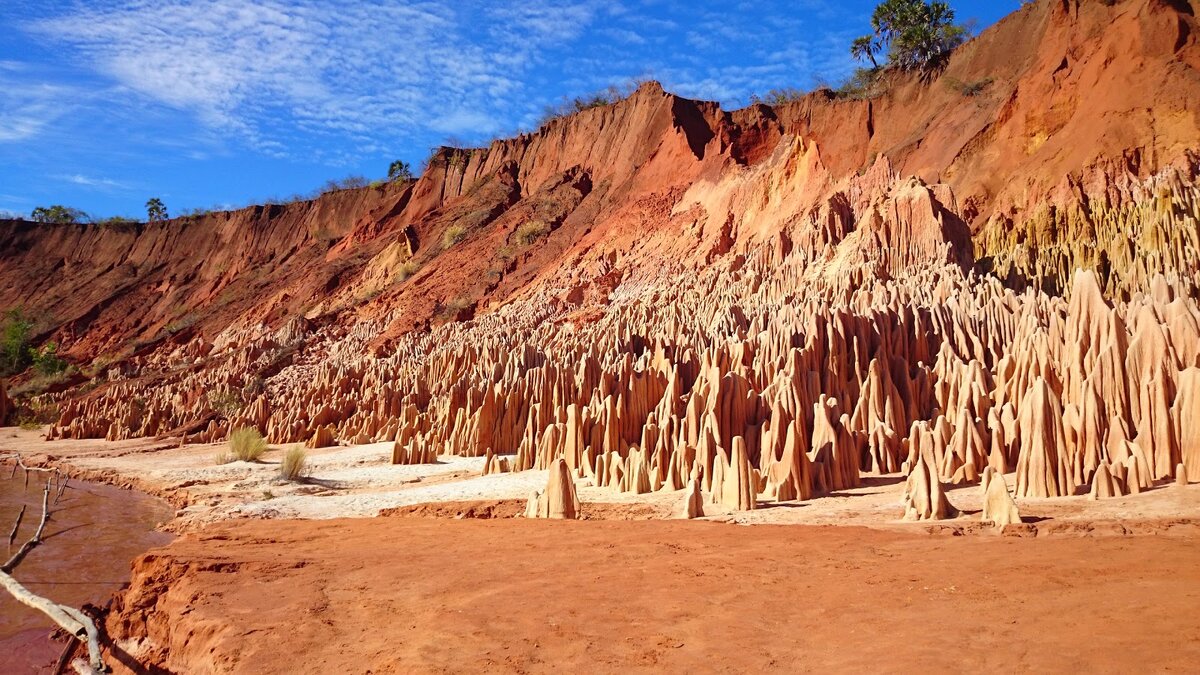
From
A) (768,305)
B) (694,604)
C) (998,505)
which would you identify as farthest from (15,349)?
(998,505)

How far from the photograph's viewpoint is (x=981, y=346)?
39.3ft

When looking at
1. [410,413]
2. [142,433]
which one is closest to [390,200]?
[142,433]

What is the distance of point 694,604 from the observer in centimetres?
530

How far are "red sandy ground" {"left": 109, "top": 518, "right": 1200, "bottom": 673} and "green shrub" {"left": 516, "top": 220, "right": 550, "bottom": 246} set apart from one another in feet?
87.8

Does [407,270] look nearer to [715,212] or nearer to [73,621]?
[715,212]

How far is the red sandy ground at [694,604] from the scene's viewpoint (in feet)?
13.4

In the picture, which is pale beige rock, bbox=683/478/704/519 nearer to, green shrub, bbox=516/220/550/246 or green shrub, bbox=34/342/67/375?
green shrub, bbox=516/220/550/246

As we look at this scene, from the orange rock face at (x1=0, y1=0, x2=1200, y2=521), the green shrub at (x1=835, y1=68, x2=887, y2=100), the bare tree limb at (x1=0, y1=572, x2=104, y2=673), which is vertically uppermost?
the green shrub at (x1=835, y1=68, x2=887, y2=100)

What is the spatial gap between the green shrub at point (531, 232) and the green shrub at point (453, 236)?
366cm

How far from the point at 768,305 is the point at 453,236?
22.6m

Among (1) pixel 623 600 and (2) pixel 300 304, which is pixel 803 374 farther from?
(2) pixel 300 304

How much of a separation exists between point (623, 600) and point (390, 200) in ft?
141

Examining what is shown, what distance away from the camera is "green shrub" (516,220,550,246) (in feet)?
111

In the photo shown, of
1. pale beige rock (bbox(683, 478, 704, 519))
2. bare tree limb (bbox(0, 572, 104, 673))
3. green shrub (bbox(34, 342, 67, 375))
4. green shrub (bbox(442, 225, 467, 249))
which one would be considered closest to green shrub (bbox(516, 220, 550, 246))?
green shrub (bbox(442, 225, 467, 249))
